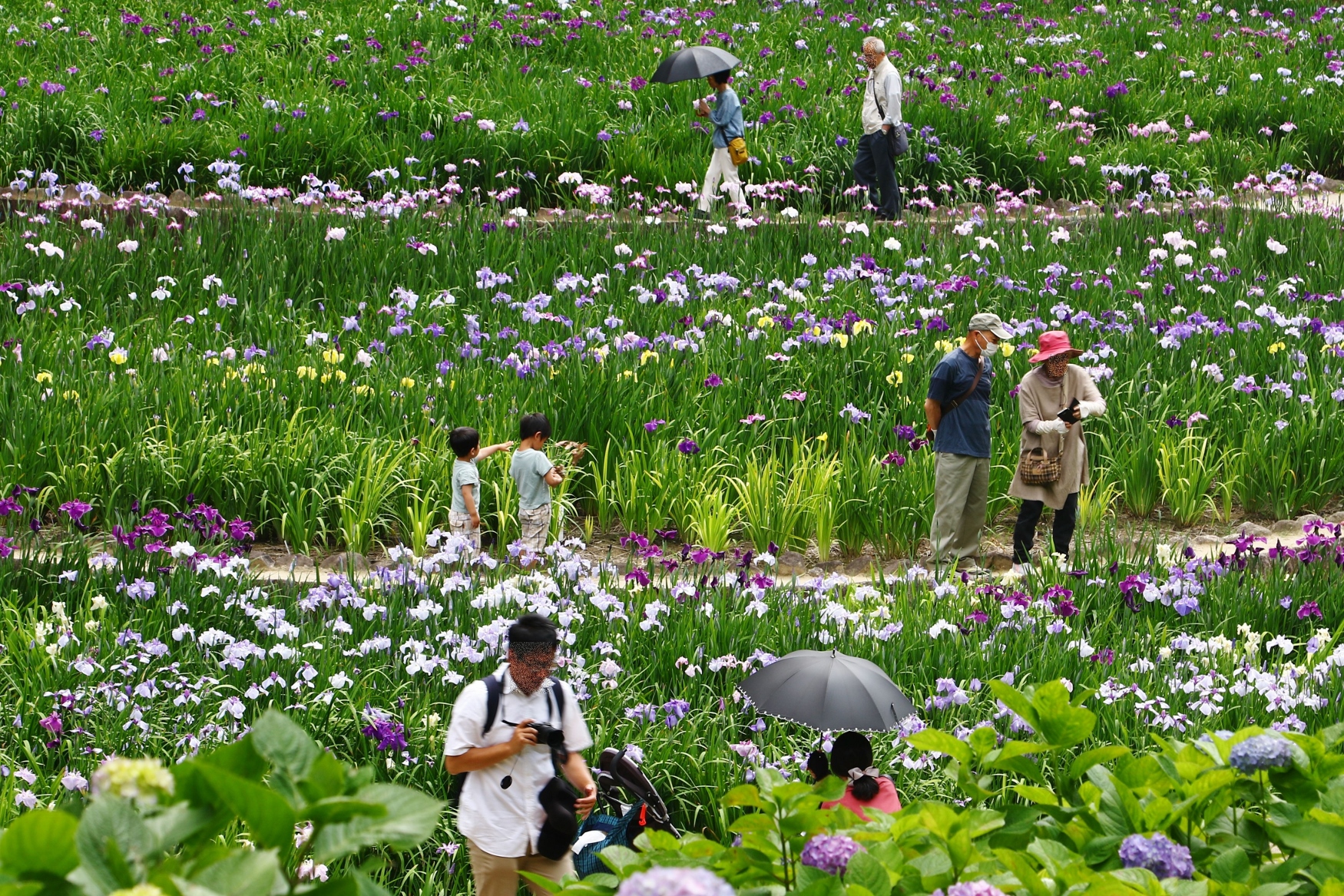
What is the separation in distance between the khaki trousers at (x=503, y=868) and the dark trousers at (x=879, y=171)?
7.83 m

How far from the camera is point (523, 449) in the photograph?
573cm

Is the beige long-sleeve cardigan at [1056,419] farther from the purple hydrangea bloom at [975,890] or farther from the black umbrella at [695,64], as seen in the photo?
the black umbrella at [695,64]

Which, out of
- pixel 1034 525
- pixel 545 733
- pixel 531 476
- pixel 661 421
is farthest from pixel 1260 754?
pixel 661 421

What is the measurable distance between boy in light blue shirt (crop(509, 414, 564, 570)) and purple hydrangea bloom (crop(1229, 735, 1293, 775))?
3.84m

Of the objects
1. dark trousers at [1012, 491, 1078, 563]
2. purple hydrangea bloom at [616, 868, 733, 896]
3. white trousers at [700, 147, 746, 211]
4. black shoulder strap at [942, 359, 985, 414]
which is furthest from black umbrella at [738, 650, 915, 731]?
white trousers at [700, 147, 746, 211]

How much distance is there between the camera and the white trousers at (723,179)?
33.7 ft

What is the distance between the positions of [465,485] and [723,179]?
534 cm

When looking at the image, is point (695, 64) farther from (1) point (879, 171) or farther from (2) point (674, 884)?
(2) point (674, 884)

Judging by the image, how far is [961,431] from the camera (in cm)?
602

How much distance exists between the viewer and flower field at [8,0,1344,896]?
157 inches

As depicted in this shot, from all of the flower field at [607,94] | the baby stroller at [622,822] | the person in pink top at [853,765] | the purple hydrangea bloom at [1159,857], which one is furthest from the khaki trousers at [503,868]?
the flower field at [607,94]

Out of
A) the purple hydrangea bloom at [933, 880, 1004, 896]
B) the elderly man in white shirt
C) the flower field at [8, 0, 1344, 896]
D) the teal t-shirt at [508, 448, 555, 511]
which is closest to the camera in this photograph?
the purple hydrangea bloom at [933, 880, 1004, 896]

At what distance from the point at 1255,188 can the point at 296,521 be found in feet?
31.4

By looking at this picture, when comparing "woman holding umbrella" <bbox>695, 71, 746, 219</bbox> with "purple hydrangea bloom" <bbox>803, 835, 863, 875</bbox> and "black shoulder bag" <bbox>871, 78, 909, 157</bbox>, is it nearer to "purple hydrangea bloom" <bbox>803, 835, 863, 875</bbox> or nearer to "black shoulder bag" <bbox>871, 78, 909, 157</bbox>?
"black shoulder bag" <bbox>871, 78, 909, 157</bbox>
